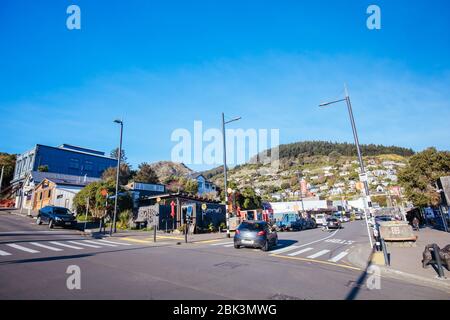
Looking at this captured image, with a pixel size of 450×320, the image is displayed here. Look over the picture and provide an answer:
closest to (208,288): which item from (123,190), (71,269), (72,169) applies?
(71,269)

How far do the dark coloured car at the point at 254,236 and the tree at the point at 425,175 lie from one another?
25.4m

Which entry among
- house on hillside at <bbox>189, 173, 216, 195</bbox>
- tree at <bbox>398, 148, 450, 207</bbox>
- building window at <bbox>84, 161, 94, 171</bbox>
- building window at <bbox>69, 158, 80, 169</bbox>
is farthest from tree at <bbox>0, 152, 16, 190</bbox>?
tree at <bbox>398, 148, 450, 207</bbox>

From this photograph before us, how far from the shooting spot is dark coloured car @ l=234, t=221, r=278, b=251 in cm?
1287

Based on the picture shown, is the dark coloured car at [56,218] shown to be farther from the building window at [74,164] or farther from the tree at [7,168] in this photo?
the tree at [7,168]

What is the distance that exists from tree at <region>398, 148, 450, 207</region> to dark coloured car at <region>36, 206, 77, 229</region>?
37589 mm

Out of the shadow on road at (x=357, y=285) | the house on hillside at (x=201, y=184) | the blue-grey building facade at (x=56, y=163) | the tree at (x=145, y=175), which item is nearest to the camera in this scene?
the shadow on road at (x=357, y=285)

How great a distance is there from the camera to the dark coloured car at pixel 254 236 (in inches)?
507

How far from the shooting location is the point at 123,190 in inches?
1166

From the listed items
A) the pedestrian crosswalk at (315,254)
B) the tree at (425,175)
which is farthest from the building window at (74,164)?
the tree at (425,175)

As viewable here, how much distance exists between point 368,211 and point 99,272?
12025mm

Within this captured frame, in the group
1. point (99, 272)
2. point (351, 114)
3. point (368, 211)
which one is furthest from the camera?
point (351, 114)

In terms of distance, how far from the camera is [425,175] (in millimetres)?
29562

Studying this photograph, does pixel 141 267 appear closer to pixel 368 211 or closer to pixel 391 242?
pixel 368 211
